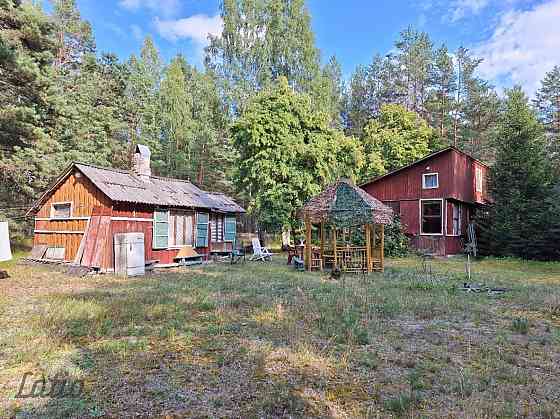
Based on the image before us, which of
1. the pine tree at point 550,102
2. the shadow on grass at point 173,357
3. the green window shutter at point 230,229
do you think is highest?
the pine tree at point 550,102

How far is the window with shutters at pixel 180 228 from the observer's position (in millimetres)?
15891

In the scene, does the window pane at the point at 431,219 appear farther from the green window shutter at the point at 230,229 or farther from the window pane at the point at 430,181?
the green window shutter at the point at 230,229

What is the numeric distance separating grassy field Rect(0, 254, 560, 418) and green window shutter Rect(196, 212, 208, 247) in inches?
293

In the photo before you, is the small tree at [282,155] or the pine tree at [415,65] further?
the pine tree at [415,65]

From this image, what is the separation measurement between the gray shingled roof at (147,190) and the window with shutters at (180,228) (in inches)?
22.5

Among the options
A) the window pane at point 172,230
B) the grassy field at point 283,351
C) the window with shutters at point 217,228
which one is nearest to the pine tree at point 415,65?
the window with shutters at point 217,228

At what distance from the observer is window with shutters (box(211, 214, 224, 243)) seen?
18469mm

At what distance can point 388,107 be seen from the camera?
31.7 meters

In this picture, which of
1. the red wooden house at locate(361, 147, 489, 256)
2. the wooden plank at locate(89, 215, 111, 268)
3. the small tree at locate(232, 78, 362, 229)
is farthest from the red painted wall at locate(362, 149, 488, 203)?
the wooden plank at locate(89, 215, 111, 268)

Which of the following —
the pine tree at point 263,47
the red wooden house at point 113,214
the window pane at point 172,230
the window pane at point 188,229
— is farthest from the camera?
the pine tree at point 263,47

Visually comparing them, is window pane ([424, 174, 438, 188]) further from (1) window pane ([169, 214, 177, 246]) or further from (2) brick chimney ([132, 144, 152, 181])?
(2) brick chimney ([132, 144, 152, 181])

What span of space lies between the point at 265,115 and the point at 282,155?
2.58 m

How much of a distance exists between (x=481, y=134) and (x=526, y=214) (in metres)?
17.4

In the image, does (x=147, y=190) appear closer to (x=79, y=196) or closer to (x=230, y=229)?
(x=79, y=196)
